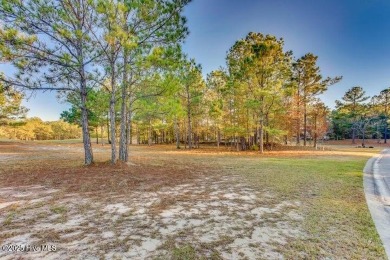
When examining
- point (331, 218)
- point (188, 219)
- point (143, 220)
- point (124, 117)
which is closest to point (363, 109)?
point (124, 117)

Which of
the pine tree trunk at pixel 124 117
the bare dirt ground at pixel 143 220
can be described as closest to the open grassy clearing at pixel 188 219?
the bare dirt ground at pixel 143 220

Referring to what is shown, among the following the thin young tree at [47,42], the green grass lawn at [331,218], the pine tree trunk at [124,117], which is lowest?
the green grass lawn at [331,218]

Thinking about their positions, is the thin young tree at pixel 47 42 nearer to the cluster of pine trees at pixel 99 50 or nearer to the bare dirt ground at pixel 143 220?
the cluster of pine trees at pixel 99 50

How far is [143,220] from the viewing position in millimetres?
3916

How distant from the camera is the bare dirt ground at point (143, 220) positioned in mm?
2861

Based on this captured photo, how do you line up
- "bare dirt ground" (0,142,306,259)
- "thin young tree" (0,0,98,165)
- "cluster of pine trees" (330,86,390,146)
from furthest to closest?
"cluster of pine trees" (330,86,390,146) < "thin young tree" (0,0,98,165) < "bare dirt ground" (0,142,306,259)

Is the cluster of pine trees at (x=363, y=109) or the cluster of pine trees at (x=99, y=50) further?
the cluster of pine trees at (x=363, y=109)

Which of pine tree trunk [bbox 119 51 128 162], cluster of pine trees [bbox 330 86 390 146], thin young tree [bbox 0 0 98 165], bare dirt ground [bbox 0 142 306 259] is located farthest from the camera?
cluster of pine trees [bbox 330 86 390 146]

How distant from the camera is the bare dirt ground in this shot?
2861 mm

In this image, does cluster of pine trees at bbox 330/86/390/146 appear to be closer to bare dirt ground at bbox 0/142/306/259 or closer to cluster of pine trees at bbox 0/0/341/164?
cluster of pine trees at bbox 0/0/341/164

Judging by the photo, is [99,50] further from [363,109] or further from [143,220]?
[363,109]

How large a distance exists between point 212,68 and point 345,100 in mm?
29750

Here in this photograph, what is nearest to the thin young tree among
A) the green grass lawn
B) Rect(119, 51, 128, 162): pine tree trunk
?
Rect(119, 51, 128, 162): pine tree trunk

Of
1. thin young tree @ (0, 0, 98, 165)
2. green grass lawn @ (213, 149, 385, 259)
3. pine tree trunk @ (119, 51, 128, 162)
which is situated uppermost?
thin young tree @ (0, 0, 98, 165)
